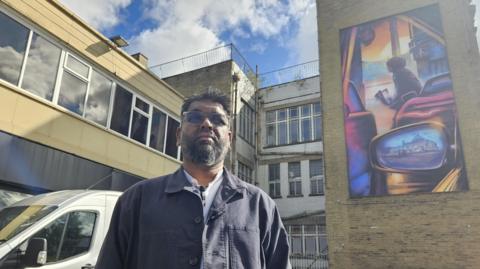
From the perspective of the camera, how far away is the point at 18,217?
5070 millimetres

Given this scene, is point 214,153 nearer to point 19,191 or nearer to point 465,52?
point 19,191

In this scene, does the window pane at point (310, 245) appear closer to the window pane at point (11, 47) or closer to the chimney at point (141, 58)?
the chimney at point (141, 58)

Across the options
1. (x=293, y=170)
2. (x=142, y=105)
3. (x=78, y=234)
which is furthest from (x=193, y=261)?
(x=293, y=170)

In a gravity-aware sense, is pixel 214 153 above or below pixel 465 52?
below

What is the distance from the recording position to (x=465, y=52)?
45.4ft

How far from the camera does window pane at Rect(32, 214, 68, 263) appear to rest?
477cm

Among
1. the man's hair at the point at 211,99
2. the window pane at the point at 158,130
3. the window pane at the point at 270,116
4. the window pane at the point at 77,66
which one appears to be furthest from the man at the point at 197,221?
the window pane at the point at 270,116

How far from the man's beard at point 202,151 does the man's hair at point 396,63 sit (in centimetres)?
1421

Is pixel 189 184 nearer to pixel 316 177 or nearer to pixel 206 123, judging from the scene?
pixel 206 123

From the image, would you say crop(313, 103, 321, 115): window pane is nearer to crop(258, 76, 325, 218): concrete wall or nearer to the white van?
crop(258, 76, 325, 218): concrete wall

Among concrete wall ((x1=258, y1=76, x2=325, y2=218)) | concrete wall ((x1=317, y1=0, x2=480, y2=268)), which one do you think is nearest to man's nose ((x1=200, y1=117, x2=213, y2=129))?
concrete wall ((x1=317, y1=0, x2=480, y2=268))

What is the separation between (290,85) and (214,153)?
2398cm

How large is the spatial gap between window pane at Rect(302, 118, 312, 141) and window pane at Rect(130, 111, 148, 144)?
13.3 meters

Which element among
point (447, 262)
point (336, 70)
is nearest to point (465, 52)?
point (336, 70)
